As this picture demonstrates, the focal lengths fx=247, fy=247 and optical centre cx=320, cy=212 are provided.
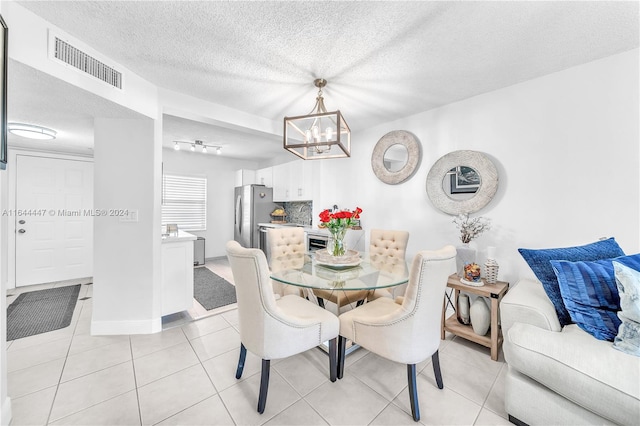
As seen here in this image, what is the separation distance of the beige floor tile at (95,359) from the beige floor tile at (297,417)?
1.46 metres

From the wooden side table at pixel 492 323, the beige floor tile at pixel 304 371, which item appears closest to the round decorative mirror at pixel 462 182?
the wooden side table at pixel 492 323

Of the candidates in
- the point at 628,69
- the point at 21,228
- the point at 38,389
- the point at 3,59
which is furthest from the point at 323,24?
the point at 21,228

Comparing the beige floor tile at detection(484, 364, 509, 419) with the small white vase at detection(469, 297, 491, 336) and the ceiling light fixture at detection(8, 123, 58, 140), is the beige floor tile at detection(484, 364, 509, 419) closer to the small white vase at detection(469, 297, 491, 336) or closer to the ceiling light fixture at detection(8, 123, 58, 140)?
the small white vase at detection(469, 297, 491, 336)

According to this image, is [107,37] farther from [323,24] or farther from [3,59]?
[323,24]

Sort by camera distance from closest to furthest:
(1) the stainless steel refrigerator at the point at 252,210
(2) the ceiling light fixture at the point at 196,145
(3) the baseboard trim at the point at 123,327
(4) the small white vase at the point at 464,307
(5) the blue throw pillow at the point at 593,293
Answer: (5) the blue throw pillow at the point at 593,293 < (4) the small white vase at the point at 464,307 < (3) the baseboard trim at the point at 123,327 < (2) the ceiling light fixture at the point at 196,145 < (1) the stainless steel refrigerator at the point at 252,210

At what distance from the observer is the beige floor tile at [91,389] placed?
1.56 meters

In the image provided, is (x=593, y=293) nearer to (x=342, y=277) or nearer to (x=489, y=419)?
(x=489, y=419)

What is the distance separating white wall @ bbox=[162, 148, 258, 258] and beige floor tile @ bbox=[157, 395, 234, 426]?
14.5 feet

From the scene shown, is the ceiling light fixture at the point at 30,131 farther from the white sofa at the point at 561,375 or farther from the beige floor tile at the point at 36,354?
the white sofa at the point at 561,375

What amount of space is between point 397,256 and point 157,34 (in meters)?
2.75

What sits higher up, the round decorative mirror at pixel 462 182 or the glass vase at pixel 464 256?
the round decorative mirror at pixel 462 182

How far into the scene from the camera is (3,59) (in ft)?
4.29

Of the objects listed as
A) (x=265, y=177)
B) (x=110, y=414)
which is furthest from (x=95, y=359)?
(x=265, y=177)

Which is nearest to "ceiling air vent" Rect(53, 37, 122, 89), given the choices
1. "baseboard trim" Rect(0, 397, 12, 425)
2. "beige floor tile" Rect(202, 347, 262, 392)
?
"baseboard trim" Rect(0, 397, 12, 425)
